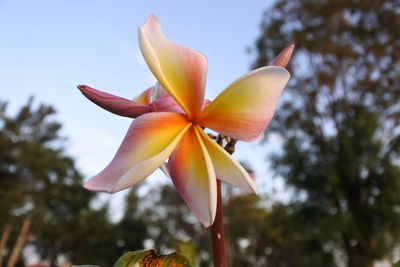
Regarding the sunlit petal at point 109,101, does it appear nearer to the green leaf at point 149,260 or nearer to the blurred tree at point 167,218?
the green leaf at point 149,260

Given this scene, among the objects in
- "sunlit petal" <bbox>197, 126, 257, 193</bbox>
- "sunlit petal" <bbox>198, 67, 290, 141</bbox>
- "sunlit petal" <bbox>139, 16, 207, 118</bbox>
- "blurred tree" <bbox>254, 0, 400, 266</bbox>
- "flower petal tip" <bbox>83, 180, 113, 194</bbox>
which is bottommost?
"blurred tree" <bbox>254, 0, 400, 266</bbox>

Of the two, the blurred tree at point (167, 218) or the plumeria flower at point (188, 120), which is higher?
the plumeria flower at point (188, 120)

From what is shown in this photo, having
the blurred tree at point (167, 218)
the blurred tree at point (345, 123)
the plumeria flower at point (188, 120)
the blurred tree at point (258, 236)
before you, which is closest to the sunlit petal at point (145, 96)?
the plumeria flower at point (188, 120)

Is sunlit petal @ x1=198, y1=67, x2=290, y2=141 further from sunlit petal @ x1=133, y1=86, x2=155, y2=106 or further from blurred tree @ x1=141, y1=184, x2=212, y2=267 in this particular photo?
blurred tree @ x1=141, y1=184, x2=212, y2=267

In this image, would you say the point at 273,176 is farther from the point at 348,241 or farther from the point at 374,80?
the point at 374,80

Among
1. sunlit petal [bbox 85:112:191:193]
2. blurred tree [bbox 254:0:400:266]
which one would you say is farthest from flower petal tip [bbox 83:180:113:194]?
blurred tree [bbox 254:0:400:266]

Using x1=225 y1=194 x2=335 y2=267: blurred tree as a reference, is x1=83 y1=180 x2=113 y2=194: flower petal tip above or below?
above

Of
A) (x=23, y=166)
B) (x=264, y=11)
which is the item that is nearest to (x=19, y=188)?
(x=23, y=166)
